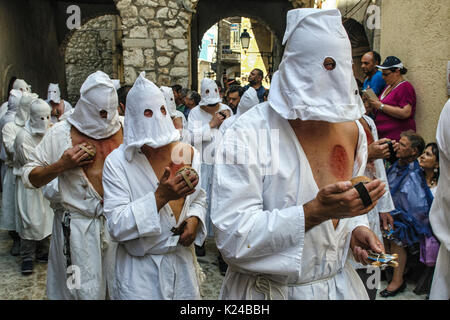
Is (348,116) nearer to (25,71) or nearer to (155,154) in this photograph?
(155,154)

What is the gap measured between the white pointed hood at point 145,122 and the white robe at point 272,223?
0.88 meters

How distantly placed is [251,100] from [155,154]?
2.66 meters

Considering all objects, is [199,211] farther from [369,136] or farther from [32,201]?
[32,201]

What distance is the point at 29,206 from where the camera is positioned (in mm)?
Answer: 5250

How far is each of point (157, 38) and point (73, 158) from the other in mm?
7061

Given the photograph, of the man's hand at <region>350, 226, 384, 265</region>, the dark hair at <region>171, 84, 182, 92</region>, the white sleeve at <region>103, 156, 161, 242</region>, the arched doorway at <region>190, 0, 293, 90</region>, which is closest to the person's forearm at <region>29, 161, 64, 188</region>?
the white sleeve at <region>103, 156, 161, 242</region>

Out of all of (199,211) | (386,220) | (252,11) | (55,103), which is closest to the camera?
(199,211)

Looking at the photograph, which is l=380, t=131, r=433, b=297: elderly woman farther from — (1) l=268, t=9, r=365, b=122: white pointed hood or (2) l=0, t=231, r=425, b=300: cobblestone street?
(1) l=268, t=9, r=365, b=122: white pointed hood

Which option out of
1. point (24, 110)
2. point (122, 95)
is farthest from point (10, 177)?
point (122, 95)

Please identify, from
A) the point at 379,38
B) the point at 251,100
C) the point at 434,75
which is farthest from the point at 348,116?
the point at 379,38

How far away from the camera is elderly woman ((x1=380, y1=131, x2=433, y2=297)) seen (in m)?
4.14

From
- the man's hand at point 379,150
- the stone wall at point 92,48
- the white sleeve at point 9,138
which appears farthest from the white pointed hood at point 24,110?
the stone wall at point 92,48

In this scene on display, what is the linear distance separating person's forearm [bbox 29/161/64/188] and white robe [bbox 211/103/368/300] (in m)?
1.69

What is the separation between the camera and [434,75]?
16.5 ft
